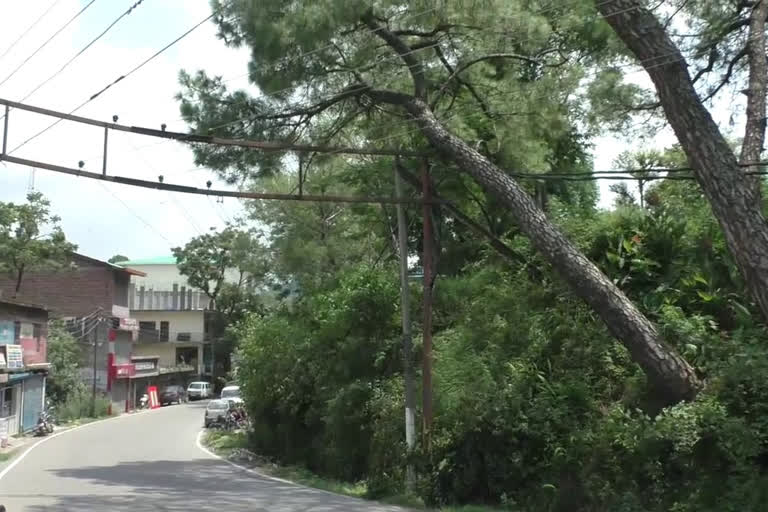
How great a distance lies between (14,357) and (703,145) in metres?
33.4

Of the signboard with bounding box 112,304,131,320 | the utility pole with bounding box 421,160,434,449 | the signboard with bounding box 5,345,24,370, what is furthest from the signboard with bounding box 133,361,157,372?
the utility pole with bounding box 421,160,434,449

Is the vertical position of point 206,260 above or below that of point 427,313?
above

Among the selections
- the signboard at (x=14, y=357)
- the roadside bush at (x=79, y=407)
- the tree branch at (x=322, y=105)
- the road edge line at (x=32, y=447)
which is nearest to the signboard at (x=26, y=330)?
the signboard at (x=14, y=357)

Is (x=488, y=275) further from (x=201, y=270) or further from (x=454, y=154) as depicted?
(x=201, y=270)

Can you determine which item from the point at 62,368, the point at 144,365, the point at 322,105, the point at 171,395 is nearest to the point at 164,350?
the point at 171,395

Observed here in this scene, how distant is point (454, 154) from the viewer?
16.8 m

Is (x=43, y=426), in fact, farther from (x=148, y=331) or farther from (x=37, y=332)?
(x=148, y=331)

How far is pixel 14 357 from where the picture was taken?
3906 centimetres

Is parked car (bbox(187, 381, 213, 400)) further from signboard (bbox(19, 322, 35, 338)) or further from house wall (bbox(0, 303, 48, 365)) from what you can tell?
signboard (bbox(19, 322, 35, 338))

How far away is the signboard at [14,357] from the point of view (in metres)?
38.0

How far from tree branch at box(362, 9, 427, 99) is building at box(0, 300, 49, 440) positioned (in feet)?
82.3

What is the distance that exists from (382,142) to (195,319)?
231ft

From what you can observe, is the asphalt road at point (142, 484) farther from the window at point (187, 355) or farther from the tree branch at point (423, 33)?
the window at point (187, 355)

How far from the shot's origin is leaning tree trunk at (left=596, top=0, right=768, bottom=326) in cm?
1261
